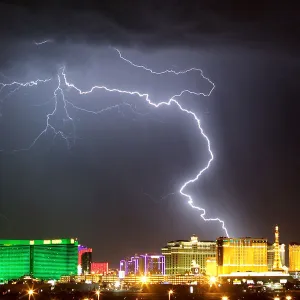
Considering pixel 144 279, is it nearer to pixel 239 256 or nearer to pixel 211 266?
pixel 239 256

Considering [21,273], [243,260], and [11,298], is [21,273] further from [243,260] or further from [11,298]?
[11,298]

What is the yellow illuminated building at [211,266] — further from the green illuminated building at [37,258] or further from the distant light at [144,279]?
the green illuminated building at [37,258]

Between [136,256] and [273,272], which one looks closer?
[273,272]

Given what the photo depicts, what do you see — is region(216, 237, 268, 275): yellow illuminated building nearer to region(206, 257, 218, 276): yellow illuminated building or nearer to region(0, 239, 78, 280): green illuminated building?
region(206, 257, 218, 276): yellow illuminated building

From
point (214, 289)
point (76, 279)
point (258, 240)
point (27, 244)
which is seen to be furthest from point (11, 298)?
point (258, 240)

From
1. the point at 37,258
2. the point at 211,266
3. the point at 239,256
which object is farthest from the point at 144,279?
the point at 211,266

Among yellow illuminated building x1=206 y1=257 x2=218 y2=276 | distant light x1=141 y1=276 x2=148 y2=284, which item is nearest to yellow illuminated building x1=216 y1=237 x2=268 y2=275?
yellow illuminated building x1=206 y1=257 x2=218 y2=276
